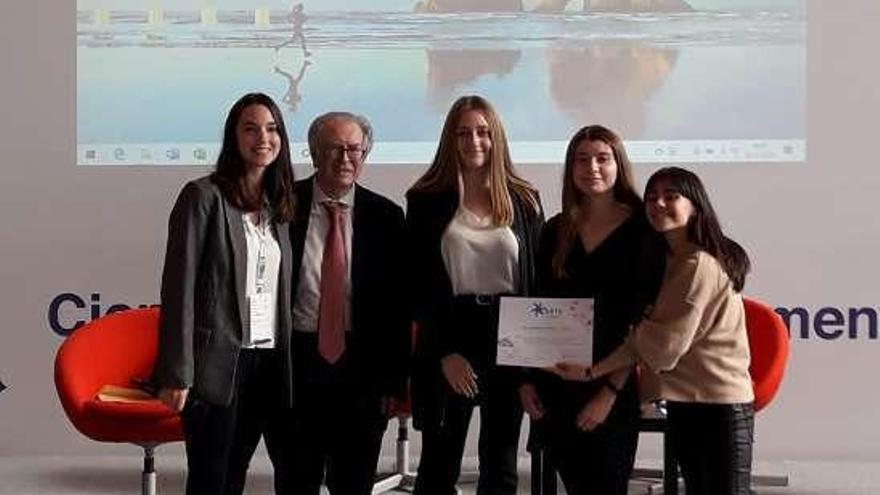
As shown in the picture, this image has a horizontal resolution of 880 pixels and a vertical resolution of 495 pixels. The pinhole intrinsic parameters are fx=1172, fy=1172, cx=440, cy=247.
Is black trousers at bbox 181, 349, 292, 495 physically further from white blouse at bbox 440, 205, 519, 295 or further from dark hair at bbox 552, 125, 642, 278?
dark hair at bbox 552, 125, 642, 278

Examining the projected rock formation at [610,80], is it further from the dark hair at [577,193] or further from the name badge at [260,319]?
the name badge at [260,319]

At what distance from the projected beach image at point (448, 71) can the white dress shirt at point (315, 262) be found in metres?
2.01

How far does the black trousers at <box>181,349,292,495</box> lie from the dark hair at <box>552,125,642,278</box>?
82 centimetres

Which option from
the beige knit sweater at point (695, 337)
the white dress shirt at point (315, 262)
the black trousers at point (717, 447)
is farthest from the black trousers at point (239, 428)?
the black trousers at point (717, 447)

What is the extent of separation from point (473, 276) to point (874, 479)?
2.65 meters

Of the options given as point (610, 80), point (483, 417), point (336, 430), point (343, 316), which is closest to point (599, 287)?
point (483, 417)

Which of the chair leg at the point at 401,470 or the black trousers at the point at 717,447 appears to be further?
the chair leg at the point at 401,470

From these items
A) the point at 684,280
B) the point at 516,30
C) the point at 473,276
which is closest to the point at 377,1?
the point at 516,30

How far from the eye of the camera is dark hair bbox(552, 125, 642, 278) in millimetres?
3096

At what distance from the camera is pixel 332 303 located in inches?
129

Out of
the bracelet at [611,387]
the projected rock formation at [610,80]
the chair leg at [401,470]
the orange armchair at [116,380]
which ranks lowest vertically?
the chair leg at [401,470]

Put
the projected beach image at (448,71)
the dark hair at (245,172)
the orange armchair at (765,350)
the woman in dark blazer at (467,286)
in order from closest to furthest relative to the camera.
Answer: the dark hair at (245,172)
the woman in dark blazer at (467,286)
the orange armchair at (765,350)
the projected beach image at (448,71)

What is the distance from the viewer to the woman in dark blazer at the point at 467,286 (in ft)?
10.6

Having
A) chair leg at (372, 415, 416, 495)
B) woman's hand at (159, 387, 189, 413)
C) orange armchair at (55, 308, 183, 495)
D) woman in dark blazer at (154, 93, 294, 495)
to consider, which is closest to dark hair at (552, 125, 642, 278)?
woman in dark blazer at (154, 93, 294, 495)
